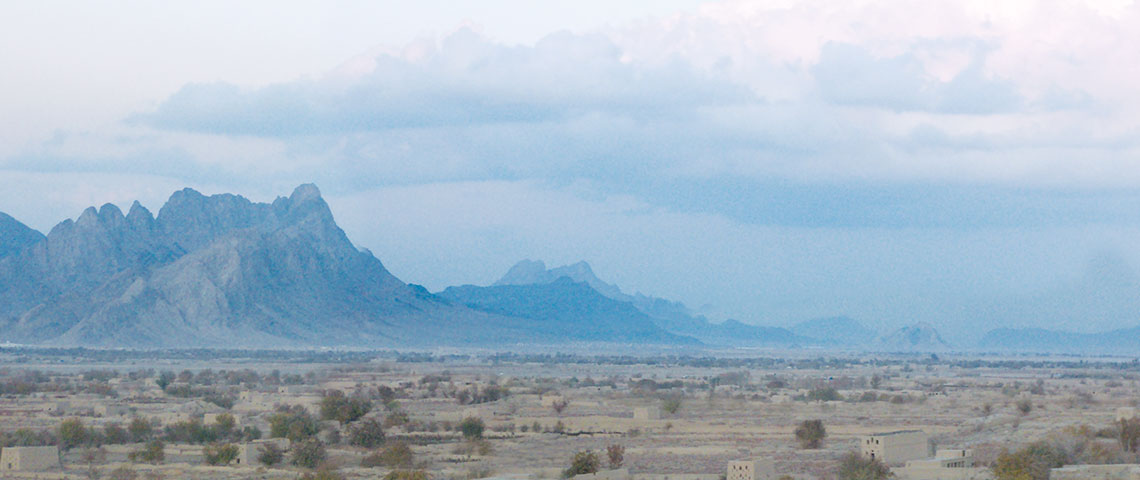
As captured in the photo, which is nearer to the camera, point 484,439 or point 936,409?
point 484,439

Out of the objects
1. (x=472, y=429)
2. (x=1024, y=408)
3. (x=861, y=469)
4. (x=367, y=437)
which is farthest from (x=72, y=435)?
(x=1024, y=408)

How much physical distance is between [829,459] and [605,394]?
165ft

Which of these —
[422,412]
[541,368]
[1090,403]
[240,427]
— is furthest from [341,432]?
[541,368]

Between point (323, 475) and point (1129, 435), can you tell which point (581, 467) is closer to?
point (323, 475)

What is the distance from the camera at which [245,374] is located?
453ft

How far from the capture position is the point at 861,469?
184ft

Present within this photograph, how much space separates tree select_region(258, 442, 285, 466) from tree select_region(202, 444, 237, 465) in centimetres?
105

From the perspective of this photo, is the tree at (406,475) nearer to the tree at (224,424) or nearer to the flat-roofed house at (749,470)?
the flat-roofed house at (749,470)

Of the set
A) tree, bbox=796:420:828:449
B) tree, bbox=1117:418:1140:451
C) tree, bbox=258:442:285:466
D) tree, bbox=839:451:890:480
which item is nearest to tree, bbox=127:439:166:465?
tree, bbox=258:442:285:466

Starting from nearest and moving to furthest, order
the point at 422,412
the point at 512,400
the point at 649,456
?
the point at 649,456 < the point at 422,412 < the point at 512,400

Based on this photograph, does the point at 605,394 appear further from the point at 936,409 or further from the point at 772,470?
the point at 772,470

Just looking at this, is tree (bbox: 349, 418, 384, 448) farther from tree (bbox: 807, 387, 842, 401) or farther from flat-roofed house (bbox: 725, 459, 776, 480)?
tree (bbox: 807, 387, 842, 401)

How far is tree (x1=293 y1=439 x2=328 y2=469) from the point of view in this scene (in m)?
62.5

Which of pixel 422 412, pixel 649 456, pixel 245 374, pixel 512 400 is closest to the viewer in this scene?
pixel 649 456
